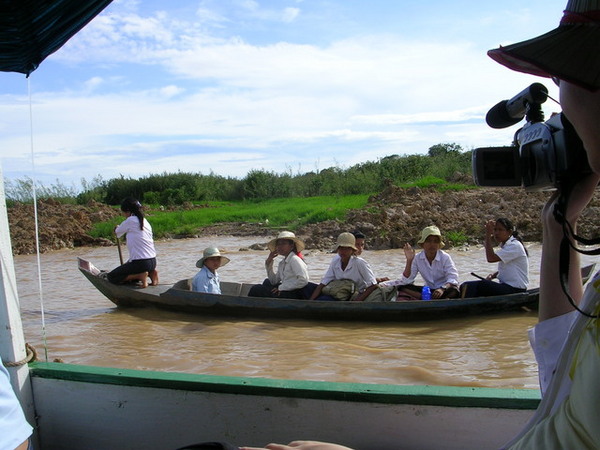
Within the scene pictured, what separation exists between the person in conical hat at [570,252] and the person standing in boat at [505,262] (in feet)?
16.3

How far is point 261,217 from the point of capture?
21656 mm

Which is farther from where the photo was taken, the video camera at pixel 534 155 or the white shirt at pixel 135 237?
the white shirt at pixel 135 237

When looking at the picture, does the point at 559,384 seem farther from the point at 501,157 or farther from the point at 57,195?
the point at 57,195

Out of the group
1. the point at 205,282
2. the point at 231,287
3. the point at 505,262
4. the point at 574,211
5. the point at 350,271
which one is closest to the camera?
the point at 574,211

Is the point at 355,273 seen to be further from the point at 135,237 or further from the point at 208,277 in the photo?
the point at 135,237

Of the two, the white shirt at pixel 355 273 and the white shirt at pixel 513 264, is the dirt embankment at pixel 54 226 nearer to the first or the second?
the white shirt at pixel 355 273

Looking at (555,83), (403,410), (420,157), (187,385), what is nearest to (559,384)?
(555,83)

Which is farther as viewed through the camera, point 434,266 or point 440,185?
point 440,185

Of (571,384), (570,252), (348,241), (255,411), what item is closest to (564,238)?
(570,252)

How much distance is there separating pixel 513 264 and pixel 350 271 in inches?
69.7

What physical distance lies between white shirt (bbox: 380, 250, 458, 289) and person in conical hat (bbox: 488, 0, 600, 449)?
5.19 metres

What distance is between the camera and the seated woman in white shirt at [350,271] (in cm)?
661

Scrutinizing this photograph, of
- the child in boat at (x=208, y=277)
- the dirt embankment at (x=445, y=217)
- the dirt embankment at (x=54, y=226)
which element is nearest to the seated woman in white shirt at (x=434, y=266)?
the child in boat at (x=208, y=277)

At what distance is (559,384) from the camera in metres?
1.24
